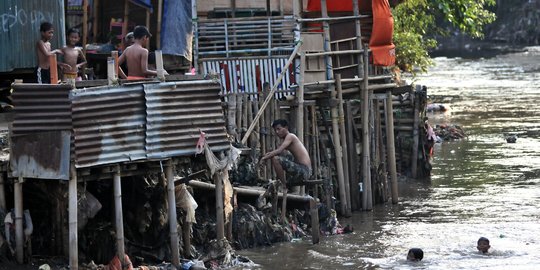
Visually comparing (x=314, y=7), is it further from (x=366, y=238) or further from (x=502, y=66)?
(x=502, y=66)

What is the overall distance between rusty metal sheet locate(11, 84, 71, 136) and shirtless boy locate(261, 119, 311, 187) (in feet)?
14.2

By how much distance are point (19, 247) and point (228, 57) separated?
6187 millimetres

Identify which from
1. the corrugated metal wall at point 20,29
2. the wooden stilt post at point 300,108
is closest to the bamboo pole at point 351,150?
the wooden stilt post at point 300,108

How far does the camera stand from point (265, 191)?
1652cm

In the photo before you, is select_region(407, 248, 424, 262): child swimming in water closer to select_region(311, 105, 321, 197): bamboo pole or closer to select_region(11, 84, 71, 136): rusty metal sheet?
select_region(311, 105, 321, 197): bamboo pole

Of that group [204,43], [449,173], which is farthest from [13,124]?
[449,173]

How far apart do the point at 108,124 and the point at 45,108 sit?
30.9 inches

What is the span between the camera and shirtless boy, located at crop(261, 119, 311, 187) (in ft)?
55.0

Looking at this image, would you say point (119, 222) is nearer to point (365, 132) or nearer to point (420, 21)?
point (365, 132)

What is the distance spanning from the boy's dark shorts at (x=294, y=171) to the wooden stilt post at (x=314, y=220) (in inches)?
17.3

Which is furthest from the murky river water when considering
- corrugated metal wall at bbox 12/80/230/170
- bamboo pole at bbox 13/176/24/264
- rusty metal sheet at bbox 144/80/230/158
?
bamboo pole at bbox 13/176/24/264

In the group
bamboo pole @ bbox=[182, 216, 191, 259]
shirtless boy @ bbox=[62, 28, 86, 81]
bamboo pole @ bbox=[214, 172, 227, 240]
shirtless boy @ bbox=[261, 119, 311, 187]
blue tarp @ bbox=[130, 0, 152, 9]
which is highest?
blue tarp @ bbox=[130, 0, 152, 9]

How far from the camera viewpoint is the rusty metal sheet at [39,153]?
13084mm

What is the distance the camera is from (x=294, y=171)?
16.9 meters
